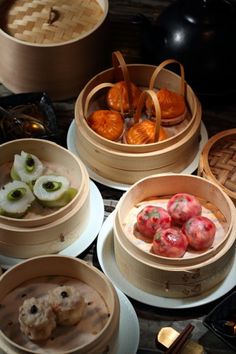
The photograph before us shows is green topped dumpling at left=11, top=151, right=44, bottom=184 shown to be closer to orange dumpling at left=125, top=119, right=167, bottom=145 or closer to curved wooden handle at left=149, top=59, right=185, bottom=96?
orange dumpling at left=125, top=119, right=167, bottom=145

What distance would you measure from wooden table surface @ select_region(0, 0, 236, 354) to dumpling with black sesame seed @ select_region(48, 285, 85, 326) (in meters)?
0.26

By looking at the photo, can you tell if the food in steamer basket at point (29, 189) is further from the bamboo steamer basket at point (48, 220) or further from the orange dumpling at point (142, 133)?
the orange dumpling at point (142, 133)

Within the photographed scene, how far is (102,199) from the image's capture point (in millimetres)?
2590

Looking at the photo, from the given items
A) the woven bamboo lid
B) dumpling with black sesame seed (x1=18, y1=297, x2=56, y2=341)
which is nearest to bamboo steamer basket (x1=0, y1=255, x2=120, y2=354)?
dumpling with black sesame seed (x1=18, y1=297, x2=56, y2=341)

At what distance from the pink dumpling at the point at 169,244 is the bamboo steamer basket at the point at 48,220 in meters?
0.32

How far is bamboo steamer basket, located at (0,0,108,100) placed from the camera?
9.38 feet

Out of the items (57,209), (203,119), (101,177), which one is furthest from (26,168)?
(203,119)

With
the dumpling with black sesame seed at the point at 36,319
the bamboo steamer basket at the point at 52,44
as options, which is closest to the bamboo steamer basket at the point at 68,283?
the dumpling with black sesame seed at the point at 36,319

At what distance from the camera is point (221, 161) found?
8.55 ft

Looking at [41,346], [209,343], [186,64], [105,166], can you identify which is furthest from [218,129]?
[41,346]

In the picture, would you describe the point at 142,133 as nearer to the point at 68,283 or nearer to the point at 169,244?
the point at 169,244

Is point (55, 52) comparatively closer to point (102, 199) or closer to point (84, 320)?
point (102, 199)

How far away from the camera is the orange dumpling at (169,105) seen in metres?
2.73

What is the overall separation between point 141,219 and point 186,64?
0.83 meters
